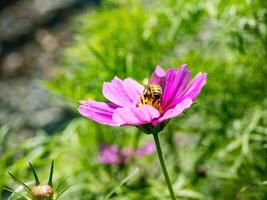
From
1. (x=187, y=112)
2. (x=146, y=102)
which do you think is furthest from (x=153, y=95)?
(x=187, y=112)

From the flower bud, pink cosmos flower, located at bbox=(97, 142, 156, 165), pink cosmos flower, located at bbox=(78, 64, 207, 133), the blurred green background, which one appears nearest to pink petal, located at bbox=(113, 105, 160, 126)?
pink cosmos flower, located at bbox=(78, 64, 207, 133)

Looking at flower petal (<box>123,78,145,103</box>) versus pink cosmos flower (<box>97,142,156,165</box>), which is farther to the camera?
pink cosmos flower (<box>97,142,156,165</box>)

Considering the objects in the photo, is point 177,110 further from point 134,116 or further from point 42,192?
point 42,192

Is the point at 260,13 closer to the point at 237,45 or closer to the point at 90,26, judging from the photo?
the point at 237,45

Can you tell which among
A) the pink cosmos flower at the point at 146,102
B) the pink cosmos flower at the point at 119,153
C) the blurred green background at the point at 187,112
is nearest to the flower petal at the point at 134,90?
the pink cosmos flower at the point at 146,102

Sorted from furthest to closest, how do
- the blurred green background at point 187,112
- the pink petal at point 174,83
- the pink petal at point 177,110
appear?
1. the blurred green background at point 187,112
2. the pink petal at point 174,83
3. the pink petal at point 177,110

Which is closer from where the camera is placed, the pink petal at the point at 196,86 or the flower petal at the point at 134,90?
the pink petal at the point at 196,86

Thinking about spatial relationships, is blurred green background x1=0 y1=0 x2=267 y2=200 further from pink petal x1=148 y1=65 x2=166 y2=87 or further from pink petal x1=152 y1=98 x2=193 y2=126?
pink petal x1=152 y1=98 x2=193 y2=126

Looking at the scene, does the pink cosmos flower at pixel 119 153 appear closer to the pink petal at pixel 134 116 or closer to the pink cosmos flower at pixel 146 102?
the pink cosmos flower at pixel 146 102
